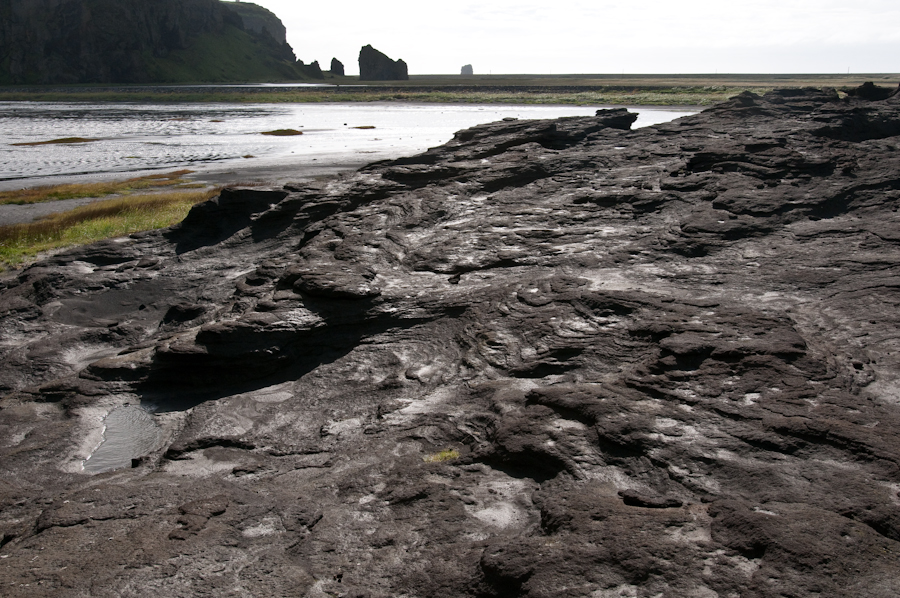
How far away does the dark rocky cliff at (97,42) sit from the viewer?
15612cm

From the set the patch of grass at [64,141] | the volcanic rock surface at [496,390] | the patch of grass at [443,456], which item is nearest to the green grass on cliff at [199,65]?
the patch of grass at [64,141]

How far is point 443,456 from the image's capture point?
8703 mm

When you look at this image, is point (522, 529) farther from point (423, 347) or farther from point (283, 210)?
point (283, 210)

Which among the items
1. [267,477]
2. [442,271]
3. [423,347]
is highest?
[442,271]

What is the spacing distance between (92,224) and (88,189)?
455 inches

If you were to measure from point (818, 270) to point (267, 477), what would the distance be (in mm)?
9968

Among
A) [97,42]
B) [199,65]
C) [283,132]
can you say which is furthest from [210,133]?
[199,65]

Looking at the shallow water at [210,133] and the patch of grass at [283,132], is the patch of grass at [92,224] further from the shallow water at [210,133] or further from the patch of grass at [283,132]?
the patch of grass at [283,132]

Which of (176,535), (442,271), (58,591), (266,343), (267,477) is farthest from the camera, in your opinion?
(442,271)

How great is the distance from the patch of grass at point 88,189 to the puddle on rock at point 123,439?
29.9m

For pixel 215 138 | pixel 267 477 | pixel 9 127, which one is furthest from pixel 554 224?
pixel 9 127

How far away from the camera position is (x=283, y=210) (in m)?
21.2

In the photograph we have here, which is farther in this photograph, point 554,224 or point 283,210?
point 283,210

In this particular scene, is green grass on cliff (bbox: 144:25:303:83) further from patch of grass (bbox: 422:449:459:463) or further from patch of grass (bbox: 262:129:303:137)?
patch of grass (bbox: 422:449:459:463)
